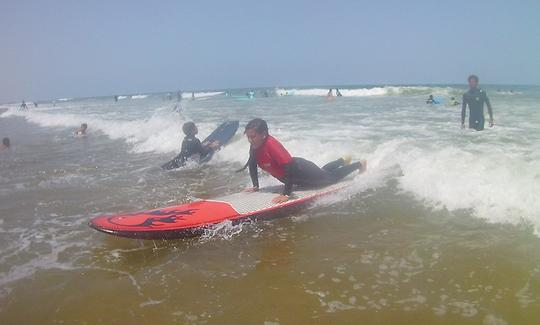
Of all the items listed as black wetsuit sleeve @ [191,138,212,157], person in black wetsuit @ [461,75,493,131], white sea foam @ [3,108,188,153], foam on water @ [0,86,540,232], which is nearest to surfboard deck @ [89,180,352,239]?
foam on water @ [0,86,540,232]

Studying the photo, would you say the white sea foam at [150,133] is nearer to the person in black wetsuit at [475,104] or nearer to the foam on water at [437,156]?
the foam on water at [437,156]

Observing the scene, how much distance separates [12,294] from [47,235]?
165cm

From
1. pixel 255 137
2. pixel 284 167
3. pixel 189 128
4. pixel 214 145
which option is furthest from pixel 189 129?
pixel 284 167

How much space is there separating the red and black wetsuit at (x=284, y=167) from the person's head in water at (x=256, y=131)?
99 mm

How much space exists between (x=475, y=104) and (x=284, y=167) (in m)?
6.68

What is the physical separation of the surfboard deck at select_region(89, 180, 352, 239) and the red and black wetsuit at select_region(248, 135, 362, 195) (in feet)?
0.76

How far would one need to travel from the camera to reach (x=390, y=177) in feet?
25.2

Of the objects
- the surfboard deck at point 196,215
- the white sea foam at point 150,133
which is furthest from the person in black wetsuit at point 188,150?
the surfboard deck at point 196,215

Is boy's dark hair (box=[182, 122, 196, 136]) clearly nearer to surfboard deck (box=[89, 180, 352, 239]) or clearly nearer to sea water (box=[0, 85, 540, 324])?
sea water (box=[0, 85, 540, 324])

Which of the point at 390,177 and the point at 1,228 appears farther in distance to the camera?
the point at 390,177

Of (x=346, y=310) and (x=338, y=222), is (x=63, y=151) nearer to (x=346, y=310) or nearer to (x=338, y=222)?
(x=338, y=222)

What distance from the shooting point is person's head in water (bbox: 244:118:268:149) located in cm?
568

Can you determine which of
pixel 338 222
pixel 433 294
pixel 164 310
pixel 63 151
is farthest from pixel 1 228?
pixel 63 151

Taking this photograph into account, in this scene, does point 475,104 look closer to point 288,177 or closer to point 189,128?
Answer: point 288,177
